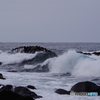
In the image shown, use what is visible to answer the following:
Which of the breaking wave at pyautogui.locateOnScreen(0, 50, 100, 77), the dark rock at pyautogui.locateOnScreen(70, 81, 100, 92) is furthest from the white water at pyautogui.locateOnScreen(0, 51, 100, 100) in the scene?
the dark rock at pyautogui.locateOnScreen(70, 81, 100, 92)

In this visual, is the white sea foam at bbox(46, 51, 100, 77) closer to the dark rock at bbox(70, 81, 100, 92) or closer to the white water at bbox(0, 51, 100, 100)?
the white water at bbox(0, 51, 100, 100)

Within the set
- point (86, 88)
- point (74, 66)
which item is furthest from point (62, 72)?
point (86, 88)

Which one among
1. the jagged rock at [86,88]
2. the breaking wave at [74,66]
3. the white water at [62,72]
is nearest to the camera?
the jagged rock at [86,88]

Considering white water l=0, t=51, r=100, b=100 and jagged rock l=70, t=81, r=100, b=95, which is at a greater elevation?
jagged rock l=70, t=81, r=100, b=95

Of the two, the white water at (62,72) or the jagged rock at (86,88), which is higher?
the jagged rock at (86,88)

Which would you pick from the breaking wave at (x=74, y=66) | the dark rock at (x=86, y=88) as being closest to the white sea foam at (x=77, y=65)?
the breaking wave at (x=74, y=66)

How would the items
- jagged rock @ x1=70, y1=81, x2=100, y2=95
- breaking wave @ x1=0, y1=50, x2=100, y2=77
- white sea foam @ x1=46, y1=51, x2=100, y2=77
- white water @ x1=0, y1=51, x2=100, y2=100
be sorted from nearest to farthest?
jagged rock @ x1=70, y1=81, x2=100, y2=95 → white water @ x1=0, y1=51, x2=100, y2=100 → white sea foam @ x1=46, y1=51, x2=100, y2=77 → breaking wave @ x1=0, y1=50, x2=100, y2=77

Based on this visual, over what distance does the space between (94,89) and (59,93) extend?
1.32 meters

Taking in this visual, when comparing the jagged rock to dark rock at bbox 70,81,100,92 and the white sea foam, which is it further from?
the white sea foam

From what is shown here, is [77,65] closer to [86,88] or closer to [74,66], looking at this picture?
[74,66]

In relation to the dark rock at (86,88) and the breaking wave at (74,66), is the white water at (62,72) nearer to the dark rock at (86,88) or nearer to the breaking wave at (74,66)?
the breaking wave at (74,66)

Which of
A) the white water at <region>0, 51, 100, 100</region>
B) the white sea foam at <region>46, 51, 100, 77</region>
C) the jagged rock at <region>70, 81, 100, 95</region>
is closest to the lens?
the jagged rock at <region>70, 81, 100, 95</region>

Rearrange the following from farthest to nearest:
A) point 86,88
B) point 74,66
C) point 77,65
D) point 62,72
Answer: point 74,66
point 77,65
point 62,72
point 86,88

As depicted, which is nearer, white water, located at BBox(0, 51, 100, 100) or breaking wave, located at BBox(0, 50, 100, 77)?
white water, located at BBox(0, 51, 100, 100)
